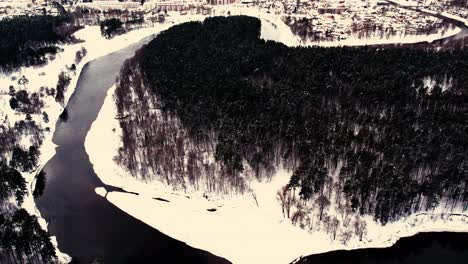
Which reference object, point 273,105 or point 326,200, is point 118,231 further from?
point 273,105

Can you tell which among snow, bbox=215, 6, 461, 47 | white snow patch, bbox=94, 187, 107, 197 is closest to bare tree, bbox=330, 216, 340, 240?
white snow patch, bbox=94, 187, 107, 197

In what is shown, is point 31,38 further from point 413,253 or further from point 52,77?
point 413,253

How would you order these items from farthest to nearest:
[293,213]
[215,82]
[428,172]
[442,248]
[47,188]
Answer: [215,82] → [47,188] → [428,172] → [293,213] → [442,248]

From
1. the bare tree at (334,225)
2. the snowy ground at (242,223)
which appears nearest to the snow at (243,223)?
the snowy ground at (242,223)

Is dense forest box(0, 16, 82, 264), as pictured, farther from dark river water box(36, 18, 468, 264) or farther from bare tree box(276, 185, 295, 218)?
bare tree box(276, 185, 295, 218)

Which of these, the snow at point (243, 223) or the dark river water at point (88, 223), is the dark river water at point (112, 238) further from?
the snow at point (243, 223)

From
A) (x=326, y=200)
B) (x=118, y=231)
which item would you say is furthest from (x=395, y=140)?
(x=118, y=231)

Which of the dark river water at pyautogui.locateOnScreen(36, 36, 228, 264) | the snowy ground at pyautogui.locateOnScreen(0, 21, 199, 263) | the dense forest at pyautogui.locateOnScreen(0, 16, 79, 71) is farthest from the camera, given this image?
the dense forest at pyautogui.locateOnScreen(0, 16, 79, 71)

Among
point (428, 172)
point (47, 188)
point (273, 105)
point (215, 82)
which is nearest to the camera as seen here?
point (428, 172)
